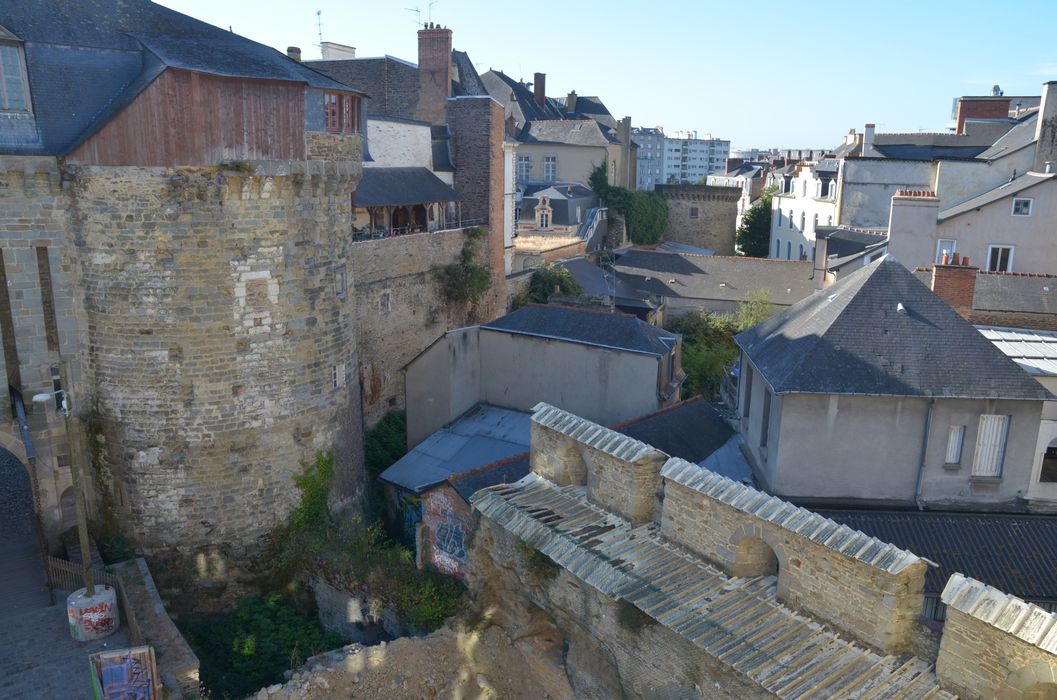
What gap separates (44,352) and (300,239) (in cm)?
441

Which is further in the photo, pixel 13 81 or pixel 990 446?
pixel 990 446

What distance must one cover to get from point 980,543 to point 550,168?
133 ft

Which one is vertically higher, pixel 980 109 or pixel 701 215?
pixel 980 109

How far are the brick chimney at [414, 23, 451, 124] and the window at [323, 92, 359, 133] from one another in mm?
13638

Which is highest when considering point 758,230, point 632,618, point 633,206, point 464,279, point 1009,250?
point 633,206

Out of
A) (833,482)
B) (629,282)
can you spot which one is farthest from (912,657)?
(629,282)

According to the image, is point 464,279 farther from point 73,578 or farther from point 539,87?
point 539,87

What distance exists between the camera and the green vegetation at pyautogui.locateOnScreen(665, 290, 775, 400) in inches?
1005

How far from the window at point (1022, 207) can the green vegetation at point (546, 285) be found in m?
14.7

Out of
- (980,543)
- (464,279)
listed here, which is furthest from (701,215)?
(980,543)

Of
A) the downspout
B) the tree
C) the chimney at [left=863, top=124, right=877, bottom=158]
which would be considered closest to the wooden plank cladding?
the downspout

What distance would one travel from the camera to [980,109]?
42.8 meters

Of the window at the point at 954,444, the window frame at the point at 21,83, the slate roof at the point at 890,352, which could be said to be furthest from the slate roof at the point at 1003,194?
the window frame at the point at 21,83

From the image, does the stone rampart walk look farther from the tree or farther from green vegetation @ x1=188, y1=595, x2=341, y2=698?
the tree
